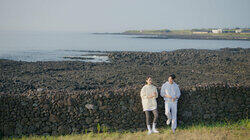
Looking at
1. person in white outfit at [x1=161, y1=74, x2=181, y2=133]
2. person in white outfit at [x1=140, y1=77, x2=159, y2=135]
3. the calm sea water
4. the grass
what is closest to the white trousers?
person in white outfit at [x1=161, y1=74, x2=181, y2=133]

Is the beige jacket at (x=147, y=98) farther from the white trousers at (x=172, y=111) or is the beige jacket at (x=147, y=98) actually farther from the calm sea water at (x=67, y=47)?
the calm sea water at (x=67, y=47)

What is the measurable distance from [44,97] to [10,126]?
1744mm

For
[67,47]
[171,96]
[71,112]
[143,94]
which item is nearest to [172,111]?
[171,96]

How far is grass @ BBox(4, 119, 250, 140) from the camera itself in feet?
32.7

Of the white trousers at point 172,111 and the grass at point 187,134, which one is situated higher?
the white trousers at point 172,111

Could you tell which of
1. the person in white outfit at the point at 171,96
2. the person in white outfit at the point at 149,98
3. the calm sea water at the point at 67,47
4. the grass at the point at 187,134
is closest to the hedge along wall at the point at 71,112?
the grass at the point at 187,134

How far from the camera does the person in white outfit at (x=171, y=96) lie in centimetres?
1044

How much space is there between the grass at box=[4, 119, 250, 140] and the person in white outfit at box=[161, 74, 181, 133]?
→ 0.54m

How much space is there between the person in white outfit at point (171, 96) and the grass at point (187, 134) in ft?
1.76

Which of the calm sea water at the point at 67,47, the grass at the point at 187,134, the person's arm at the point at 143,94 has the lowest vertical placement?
the grass at the point at 187,134

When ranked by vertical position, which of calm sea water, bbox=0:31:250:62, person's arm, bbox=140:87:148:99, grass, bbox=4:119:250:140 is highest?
person's arm, bbox=140:87:148:99

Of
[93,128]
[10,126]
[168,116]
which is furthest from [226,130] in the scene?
[10,126]

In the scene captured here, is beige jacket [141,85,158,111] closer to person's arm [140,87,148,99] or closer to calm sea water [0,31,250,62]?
person's arm [140,87,148,99]

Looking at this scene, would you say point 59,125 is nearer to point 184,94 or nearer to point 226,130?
point 184,94
